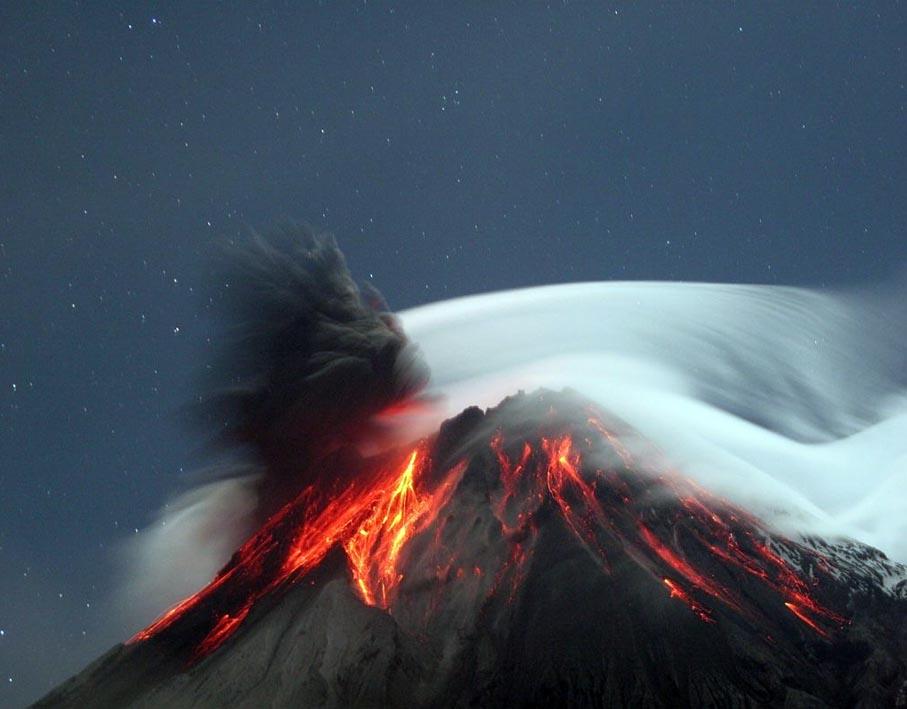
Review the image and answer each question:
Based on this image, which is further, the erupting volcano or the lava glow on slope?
the lava glow on slope

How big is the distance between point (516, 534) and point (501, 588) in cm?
362

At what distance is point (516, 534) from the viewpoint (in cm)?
3900

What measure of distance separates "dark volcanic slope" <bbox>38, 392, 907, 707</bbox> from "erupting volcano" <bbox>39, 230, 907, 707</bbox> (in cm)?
10

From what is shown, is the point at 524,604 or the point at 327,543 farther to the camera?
the point at 327,543

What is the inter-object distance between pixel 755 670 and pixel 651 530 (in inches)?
408

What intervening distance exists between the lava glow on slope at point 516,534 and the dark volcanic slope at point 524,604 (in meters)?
0.11

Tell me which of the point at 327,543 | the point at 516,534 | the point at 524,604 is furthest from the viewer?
the point at 327,543

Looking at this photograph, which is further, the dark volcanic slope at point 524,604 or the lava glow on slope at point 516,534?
the lava glow on slope at point 516,534

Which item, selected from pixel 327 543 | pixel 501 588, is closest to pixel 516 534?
pixel 501 588

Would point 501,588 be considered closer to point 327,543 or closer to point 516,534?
point 516,534

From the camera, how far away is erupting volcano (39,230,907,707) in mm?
30297

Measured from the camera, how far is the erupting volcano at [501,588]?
3030 centimetres

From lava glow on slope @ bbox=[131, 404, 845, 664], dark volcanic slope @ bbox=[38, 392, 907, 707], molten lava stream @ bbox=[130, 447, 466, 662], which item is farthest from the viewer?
molten lava stream @ bbox=[130, 447, 466, 662]

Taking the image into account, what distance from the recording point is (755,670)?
29.8 meters
